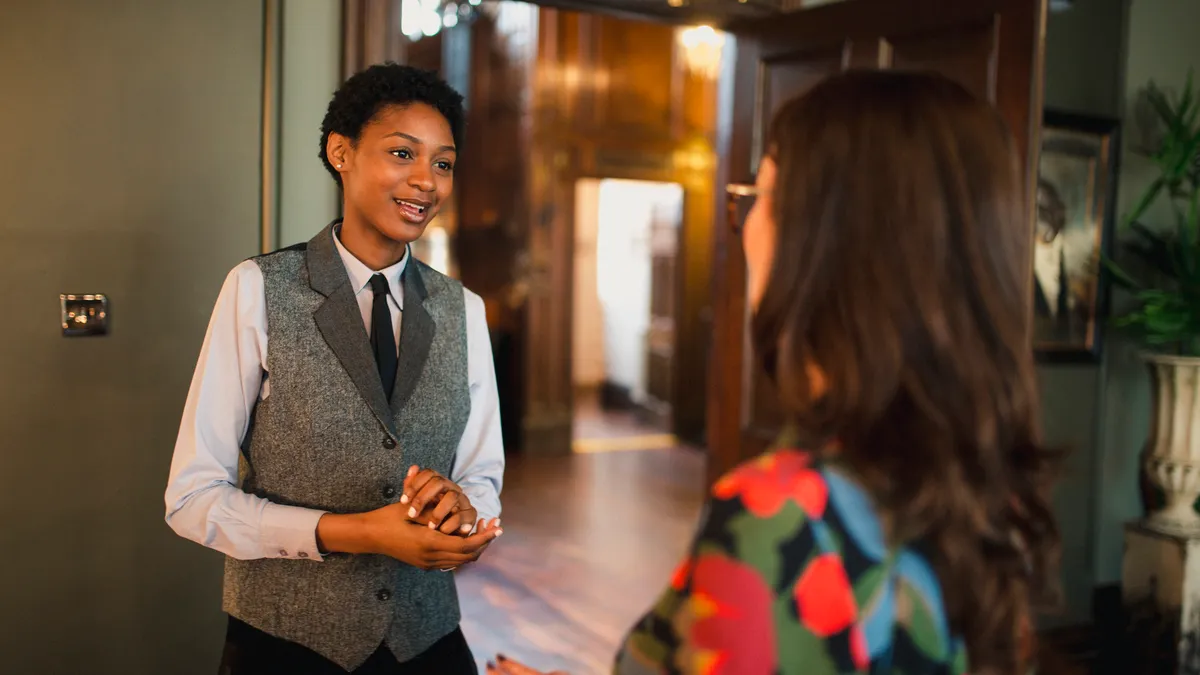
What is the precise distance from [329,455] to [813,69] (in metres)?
2.17

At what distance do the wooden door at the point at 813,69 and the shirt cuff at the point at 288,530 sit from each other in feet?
4.05

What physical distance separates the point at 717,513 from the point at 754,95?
2.64m

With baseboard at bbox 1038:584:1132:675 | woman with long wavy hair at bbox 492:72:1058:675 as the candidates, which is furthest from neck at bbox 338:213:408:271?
baseboard at bbox 1038:584:1132:675

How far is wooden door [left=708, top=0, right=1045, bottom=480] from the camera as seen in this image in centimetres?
231

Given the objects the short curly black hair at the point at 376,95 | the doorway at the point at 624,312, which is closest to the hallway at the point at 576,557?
the doorway at the point at 624,312

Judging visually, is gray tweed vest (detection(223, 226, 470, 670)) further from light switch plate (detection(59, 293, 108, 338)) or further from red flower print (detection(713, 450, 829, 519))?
light switch plate (detection(59, 293, 108, 338))

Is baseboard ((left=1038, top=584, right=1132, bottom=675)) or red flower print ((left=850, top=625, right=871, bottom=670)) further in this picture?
baseboard ((left=1038, top=584, right=1132, bottom=675))

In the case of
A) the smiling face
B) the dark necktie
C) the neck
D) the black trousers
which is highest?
the smiling face

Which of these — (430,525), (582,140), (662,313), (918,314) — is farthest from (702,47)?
(918,314)

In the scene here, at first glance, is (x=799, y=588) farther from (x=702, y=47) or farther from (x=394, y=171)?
(x=702, y=47)

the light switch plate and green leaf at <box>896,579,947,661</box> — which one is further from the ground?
the light switch plate

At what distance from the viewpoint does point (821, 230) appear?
2.68 feet

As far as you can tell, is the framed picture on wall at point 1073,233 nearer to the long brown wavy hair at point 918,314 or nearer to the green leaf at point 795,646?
the long brown wavy hair at point 918,314

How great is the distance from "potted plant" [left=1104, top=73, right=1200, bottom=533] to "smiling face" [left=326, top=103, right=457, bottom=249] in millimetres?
2848
